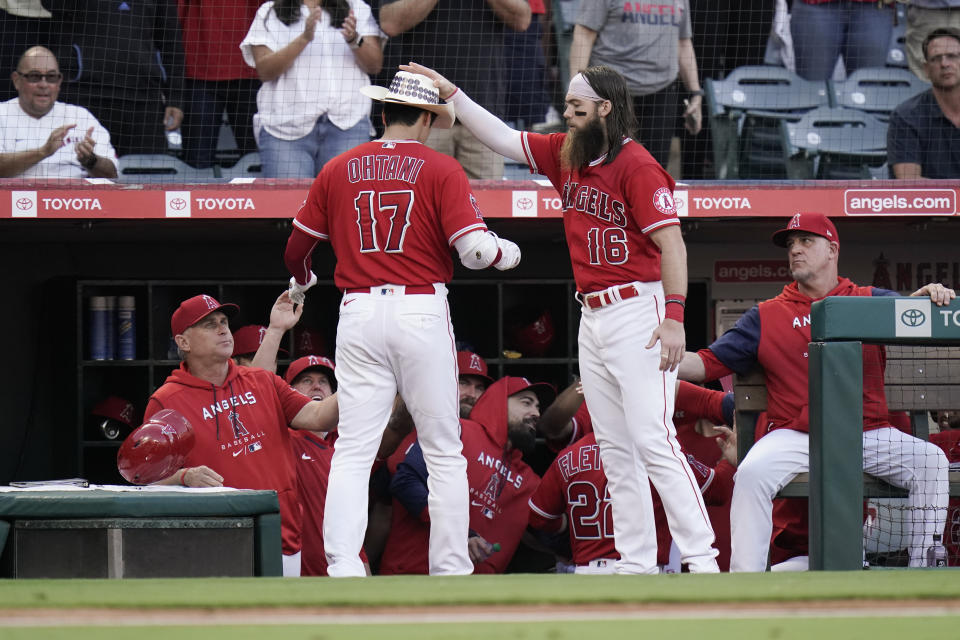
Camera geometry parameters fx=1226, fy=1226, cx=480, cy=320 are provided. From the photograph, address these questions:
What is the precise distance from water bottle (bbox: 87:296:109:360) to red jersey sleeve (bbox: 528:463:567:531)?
3.02m

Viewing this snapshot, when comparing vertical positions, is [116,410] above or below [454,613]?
above

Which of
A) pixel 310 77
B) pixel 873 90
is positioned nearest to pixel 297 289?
pixel 310 77

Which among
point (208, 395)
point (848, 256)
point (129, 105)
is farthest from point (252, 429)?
point (848, 256)

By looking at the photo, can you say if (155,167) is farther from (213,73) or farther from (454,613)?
(454,613)

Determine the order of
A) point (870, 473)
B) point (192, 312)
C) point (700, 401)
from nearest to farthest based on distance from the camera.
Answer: point (870, 473)
point (192, 312)
point (700, 401)

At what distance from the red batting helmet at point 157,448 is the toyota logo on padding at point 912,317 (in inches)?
95.4

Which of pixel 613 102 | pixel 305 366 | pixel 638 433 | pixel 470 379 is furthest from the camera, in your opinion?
pixel 470 379

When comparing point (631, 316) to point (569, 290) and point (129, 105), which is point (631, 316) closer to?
point (569, 290)

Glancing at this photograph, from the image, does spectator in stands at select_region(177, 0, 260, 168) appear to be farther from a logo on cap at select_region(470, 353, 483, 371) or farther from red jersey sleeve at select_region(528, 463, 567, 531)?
red jersey sleeve at select_region(528, 463, 567, 531)

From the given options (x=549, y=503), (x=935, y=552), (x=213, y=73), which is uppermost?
(x=213, y=73)

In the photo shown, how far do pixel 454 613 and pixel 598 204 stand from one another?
198 centimetres

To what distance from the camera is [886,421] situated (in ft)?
15.6

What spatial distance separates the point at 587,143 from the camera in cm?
420

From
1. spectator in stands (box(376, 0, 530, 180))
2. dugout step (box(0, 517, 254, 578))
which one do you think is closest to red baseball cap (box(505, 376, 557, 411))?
spectator in stands (box(376, 0, 530, 180))
